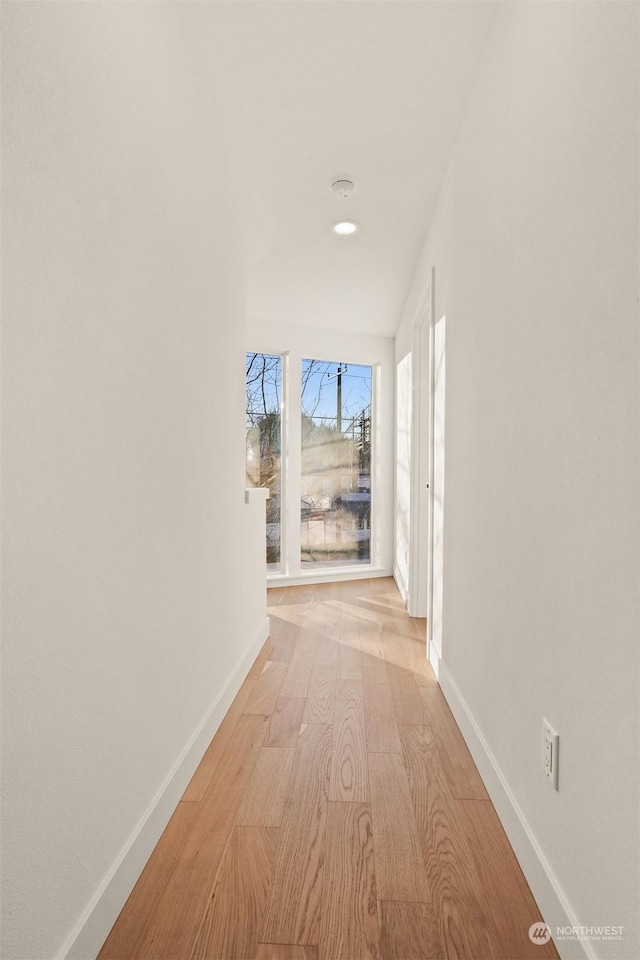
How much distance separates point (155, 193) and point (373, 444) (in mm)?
3686

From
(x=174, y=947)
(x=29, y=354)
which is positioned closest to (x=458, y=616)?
(x=174, y=947)

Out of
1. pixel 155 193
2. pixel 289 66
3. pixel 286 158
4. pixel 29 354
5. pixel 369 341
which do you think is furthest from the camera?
pixel 369 341

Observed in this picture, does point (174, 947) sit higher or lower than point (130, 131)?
lower

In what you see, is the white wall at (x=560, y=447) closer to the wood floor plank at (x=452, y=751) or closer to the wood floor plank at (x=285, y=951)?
the wood floor plank at (x=452, y=751)

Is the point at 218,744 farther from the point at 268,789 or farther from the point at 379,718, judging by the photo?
the point at 379,718

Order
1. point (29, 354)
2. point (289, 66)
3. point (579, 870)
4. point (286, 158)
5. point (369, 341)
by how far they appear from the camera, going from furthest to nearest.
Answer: point (369, 341) < point (286, 158) < point (289, 66) < point (579, 870) < point (29, 354)

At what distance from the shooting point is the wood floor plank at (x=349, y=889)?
1061 mm

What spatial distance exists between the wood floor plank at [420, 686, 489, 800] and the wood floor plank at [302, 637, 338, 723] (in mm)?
402

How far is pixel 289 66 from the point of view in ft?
5.79

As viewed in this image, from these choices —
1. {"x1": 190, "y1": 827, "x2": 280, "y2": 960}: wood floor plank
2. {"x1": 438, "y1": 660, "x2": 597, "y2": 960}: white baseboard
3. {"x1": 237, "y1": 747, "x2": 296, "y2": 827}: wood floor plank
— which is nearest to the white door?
{"x1": 438, "y1": 660, "x2": 597, "y2": 960}: white baseboard

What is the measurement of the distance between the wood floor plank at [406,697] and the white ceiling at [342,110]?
232cm

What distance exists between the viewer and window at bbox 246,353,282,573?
443 cm

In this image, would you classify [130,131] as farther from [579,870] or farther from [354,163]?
[579,870]

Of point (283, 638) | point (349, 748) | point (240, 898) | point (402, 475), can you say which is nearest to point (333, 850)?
point (240, 898)
